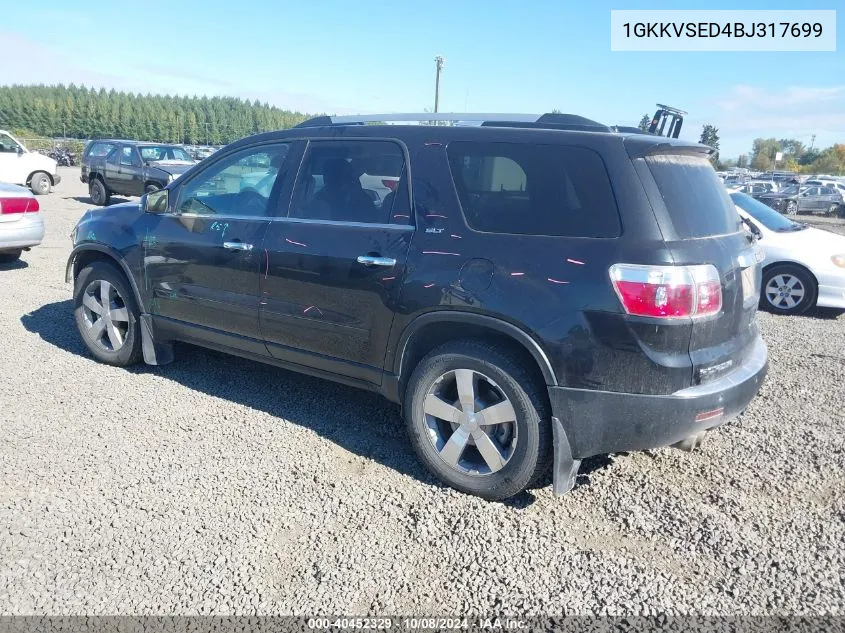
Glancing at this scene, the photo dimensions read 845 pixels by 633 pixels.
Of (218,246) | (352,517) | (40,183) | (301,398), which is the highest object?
(40,183)

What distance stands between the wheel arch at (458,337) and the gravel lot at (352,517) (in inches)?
25.6

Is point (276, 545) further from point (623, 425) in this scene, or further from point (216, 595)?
point (623, 425)

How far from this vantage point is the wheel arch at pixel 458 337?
3061mm

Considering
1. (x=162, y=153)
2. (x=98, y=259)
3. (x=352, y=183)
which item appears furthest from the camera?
(x=162, y=153)

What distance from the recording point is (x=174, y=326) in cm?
467

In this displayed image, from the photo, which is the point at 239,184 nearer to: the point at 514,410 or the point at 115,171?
the point at 514,410

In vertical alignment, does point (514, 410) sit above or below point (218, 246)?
below

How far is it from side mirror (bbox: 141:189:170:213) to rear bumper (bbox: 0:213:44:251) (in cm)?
464

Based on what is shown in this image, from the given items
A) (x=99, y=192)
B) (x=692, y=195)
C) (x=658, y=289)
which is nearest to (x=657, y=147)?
(x=692, y=195)

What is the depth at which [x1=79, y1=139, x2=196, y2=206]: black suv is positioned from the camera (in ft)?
55.4

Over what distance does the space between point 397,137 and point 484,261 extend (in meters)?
1.00

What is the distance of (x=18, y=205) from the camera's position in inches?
324

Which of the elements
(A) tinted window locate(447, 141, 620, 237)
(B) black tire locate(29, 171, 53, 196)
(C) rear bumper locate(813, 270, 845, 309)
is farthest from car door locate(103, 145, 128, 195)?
(A) tinted window locate(447, 141, 620, 237)

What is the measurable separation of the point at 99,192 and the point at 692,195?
18.6 metres
